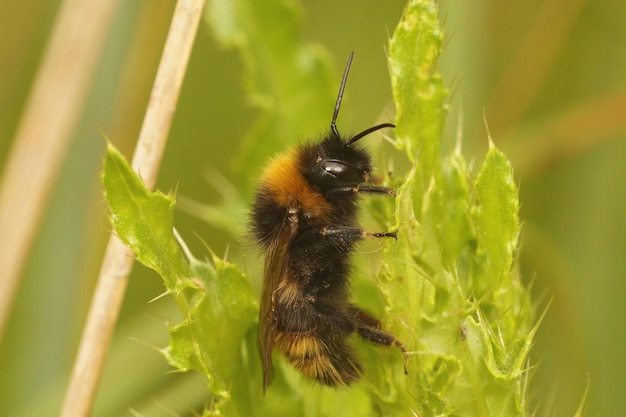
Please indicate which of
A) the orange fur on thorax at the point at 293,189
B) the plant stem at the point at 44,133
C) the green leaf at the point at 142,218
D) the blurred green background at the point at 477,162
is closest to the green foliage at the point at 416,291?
the green leaf at the point at 142,218

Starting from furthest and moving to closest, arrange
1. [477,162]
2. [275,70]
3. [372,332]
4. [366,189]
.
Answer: [477,162], [275,70], [366,189], [372,332]

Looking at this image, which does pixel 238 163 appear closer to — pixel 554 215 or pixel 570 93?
pixel 554 215

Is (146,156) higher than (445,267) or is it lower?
higher

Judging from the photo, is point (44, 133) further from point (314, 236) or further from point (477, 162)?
point (477, 162)

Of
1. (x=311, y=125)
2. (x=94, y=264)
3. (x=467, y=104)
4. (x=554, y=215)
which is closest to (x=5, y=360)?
(x=94, y=264)

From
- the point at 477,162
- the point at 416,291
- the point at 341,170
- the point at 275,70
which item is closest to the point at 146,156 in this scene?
the point at 341,170

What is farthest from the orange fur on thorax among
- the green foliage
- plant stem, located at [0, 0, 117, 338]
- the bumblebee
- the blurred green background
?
plant stem, located at [0, 0, 117, 338]

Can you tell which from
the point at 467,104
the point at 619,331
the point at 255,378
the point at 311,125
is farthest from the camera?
the point at 467,104
